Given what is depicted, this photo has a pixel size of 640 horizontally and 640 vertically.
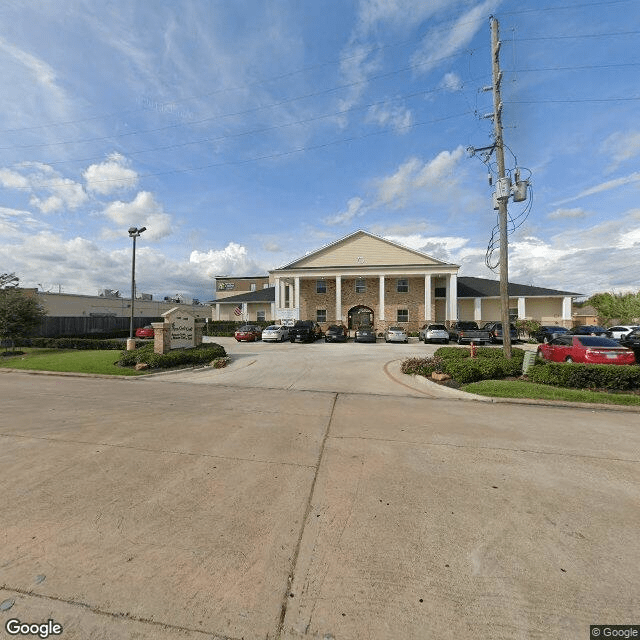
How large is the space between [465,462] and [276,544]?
9.60 feet

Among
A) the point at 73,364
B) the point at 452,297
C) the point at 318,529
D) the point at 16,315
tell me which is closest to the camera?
the point at 318,529

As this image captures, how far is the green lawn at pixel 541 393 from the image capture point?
7844mm

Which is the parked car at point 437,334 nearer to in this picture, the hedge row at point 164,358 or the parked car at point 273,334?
the parked car at point 273,334

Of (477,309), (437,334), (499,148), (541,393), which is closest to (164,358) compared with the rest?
(541,393)

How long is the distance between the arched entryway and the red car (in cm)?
2182

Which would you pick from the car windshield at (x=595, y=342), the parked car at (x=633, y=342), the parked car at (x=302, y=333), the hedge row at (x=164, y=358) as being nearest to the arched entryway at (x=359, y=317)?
the parked car at (x=302, y=333)

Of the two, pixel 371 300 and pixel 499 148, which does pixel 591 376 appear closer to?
pixel 499 148

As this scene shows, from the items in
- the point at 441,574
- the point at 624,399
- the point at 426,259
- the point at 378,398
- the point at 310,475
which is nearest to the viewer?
the point at 441,574

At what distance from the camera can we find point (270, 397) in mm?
8500

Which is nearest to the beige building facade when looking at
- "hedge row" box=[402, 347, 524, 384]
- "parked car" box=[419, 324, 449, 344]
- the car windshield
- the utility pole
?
"parked car" box=[419, 324, 449, 344]

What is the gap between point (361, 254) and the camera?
33625 mm

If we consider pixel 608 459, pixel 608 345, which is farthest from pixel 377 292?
pixel 608 459

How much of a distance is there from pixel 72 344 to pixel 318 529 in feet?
73.1

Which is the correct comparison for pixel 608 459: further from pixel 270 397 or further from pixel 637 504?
pixel 270 397
